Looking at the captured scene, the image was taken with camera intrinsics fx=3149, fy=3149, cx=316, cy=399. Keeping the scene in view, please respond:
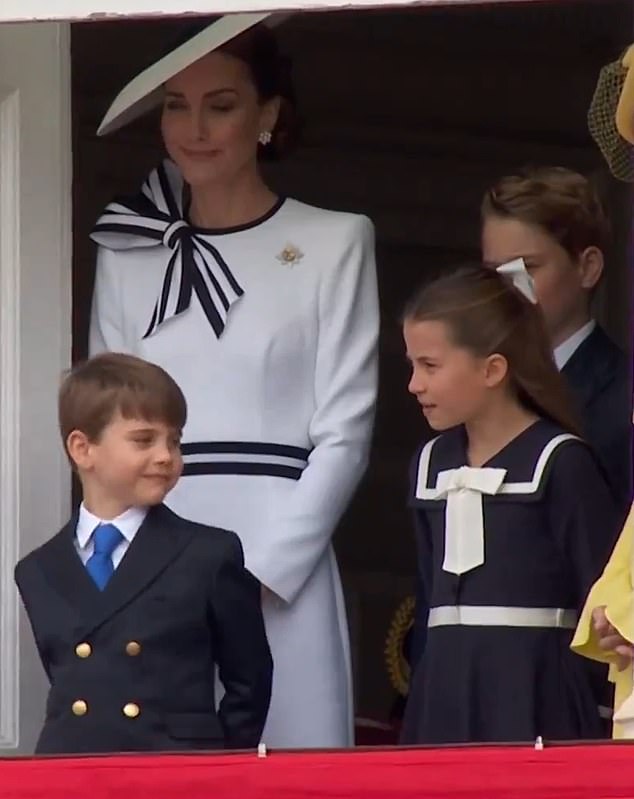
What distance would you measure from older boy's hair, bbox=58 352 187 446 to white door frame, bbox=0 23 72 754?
310 mm

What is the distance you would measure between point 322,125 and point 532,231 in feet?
4.85

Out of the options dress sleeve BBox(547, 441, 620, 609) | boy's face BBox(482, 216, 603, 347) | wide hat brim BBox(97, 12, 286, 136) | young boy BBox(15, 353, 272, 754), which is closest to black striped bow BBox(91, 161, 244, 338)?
wide hat brim BBox(97, 12, 286, 136)

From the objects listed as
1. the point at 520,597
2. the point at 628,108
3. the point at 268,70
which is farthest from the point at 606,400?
the point at 268,70

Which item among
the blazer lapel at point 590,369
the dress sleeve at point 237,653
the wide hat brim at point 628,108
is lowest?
the dress sleeve at point 237,653

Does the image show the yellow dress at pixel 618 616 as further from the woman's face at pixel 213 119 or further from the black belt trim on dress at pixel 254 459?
the woman's face at pixel 213 119

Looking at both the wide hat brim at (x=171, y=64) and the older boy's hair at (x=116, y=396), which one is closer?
the older boy's hair at (x=116, y=396)

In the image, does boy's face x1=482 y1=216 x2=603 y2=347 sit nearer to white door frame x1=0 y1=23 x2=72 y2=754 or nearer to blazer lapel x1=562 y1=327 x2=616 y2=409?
blazer lapel x1=562 y1=327 x2=616 y2=409

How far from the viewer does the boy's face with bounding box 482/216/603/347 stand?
4.85 m

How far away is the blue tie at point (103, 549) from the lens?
4473 millimetres

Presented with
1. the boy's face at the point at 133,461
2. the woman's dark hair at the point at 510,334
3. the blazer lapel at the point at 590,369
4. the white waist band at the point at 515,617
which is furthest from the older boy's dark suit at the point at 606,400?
the boy's face at the point at 133,461

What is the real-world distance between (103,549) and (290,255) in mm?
620

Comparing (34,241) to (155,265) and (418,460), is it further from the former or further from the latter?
(418,460)

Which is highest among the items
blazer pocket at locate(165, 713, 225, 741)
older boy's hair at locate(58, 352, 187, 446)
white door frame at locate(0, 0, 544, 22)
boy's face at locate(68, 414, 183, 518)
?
white door frame at locate(0, 0, 544, 22)

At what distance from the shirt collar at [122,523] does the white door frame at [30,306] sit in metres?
0.30
